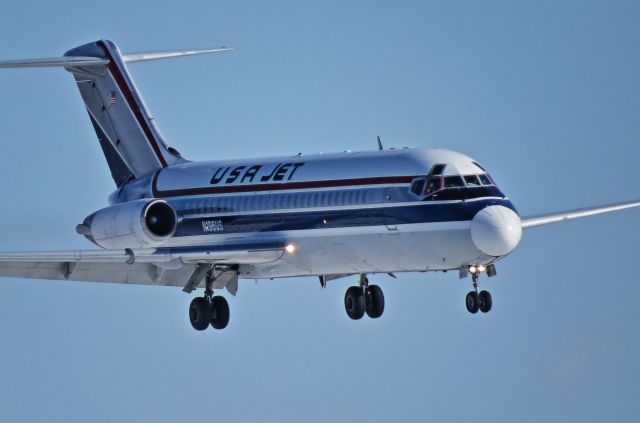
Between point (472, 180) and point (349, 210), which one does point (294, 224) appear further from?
point (472, 180)

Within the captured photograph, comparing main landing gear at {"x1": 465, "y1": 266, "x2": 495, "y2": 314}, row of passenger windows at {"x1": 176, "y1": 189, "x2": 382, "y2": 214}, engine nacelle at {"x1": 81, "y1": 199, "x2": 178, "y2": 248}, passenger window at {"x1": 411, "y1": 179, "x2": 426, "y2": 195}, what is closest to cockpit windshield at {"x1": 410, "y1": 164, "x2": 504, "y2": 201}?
passenger window at {"x1": 411, "y1": 179, "x2": 426, "y2": 195}

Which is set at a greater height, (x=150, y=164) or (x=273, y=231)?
(x=150, y=164)

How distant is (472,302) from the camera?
1860 inches

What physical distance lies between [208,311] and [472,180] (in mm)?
8853

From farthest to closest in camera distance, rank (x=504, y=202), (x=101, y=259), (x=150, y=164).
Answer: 1. (x=150, y=164)
2. (x=101, y=259)
3. (x=504, y=202)

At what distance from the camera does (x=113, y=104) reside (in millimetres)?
58406

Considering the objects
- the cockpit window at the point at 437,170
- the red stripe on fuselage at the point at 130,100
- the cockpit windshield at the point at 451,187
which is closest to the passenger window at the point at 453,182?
the cockpit windshield at the point at 451,187

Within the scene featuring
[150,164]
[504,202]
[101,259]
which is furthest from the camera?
[150,164]

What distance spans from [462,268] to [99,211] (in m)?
11.2

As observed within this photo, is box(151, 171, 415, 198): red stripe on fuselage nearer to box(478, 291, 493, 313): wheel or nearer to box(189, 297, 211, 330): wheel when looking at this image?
box(189, 297, 211, 330): wheel

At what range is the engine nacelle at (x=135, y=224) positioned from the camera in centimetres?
5109

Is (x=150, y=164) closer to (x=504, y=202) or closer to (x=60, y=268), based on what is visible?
(x=60, y=268)

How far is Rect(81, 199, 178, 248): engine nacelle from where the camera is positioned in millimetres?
51094

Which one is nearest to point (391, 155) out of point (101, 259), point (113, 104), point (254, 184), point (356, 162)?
point (356, 162)
